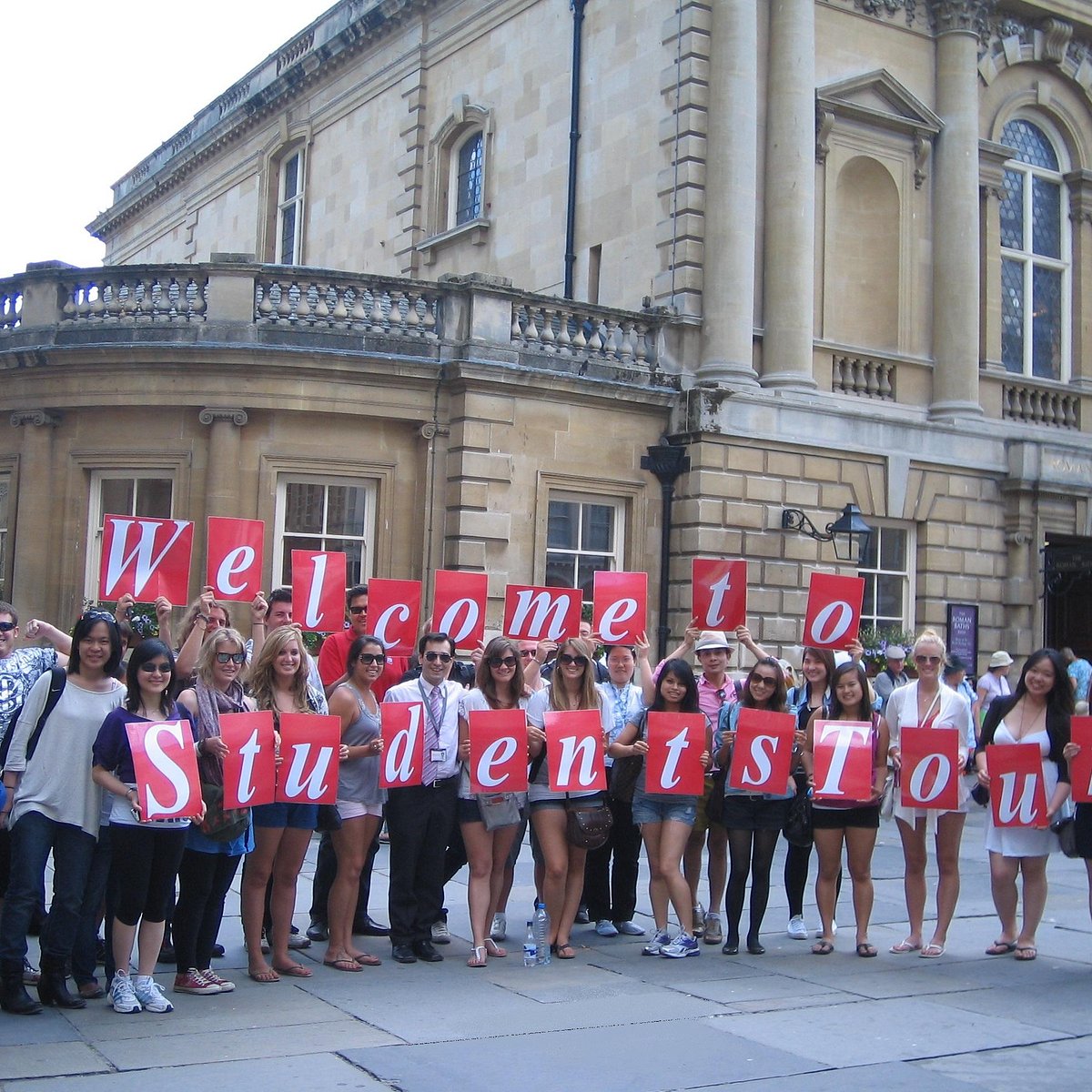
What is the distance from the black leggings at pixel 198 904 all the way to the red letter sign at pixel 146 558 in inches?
135

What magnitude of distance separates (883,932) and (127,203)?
33.4m

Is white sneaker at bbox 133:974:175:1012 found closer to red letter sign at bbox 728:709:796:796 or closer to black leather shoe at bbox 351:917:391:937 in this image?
black leather shoe at bbox 351:917:391:937

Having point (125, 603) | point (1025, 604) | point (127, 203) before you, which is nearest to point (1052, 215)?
point (1025, 604)

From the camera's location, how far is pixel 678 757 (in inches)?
360

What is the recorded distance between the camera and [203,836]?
775 centimetres

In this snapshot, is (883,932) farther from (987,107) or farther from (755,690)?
(987,107)

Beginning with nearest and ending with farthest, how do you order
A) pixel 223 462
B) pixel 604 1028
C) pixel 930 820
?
1. pixel 604 1028
2. pixel 930 820
3. pixel 223 462

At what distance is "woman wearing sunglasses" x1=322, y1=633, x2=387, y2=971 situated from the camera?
8633 mm

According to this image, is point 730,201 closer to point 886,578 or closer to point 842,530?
point 842,530

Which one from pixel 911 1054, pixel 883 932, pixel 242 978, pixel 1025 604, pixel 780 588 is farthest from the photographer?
pixel 1025 604

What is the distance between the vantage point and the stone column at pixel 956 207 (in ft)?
70.1

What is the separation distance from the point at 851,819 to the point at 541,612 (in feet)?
11.5

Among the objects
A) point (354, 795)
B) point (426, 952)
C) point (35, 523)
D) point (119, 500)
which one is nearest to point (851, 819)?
point (426, 952)

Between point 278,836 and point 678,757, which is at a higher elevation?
point 678,757
